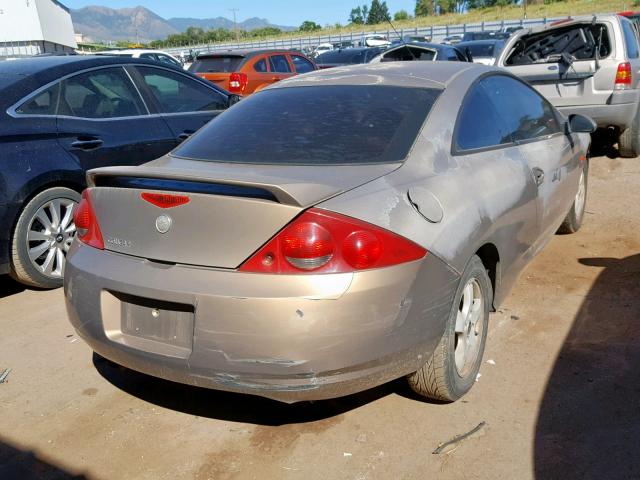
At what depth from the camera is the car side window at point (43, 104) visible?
479cm

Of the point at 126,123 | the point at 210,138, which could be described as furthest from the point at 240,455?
the point at 126,123

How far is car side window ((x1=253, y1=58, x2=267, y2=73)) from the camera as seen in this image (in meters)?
13.5

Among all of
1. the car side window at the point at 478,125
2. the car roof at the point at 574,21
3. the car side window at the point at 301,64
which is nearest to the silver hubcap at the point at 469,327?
the car side window at the point at 478,125

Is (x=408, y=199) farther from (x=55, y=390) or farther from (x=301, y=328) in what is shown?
(x=55, y=390)

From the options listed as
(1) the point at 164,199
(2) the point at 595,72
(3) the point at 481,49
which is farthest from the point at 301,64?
(1) the point at 164,199

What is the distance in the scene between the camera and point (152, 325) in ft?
8.89

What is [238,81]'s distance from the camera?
12.9 metres

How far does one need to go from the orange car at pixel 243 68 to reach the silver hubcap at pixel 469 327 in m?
10.1

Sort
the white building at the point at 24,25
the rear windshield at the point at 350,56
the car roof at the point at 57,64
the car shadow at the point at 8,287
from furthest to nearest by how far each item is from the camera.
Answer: the white building at the point at 24,25, the rear windshield at the point at 350,56, the car roof at the point at 57,64, the car shadow at the point at 8,287

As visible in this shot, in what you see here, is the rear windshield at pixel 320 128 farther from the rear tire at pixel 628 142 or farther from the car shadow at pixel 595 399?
the rear tire at pixel 628 142

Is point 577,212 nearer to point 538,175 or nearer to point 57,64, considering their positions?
point 538,175

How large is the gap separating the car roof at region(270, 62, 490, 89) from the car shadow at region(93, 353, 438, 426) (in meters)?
1.60

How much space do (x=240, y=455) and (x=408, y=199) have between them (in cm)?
131

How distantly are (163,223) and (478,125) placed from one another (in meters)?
1.80
